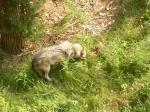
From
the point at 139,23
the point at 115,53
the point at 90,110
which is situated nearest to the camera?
the point at 90,110

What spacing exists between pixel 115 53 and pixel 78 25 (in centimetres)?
94

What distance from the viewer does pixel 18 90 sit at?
21.9 ft

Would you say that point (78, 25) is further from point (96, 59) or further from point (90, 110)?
point (90, 110)

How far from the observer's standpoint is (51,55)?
6629mm

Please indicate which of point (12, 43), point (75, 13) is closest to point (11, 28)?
point (12, 43)

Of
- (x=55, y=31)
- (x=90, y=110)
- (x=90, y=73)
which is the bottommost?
(x=90, y=110)

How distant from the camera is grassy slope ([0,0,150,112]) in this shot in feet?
21.3

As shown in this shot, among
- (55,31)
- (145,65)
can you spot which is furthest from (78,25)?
(145,65)

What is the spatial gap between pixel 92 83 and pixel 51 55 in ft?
2.49

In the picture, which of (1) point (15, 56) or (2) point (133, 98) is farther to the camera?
(1) point (15, 56)

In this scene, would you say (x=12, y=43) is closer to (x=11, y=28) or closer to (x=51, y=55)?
(x=11, y=28)

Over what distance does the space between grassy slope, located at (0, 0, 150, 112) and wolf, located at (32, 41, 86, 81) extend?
0.12 meters

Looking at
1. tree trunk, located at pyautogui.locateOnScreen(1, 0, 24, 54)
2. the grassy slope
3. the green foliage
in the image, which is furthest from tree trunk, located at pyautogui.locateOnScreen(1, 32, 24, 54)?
the green foliage

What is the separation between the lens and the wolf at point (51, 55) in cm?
659
